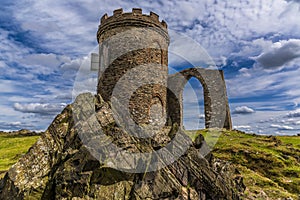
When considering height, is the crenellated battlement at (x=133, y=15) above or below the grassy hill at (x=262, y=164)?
above

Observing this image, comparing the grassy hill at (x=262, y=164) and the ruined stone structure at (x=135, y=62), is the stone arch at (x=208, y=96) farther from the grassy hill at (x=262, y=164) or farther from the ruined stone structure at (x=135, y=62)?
the ruined stone structure at (x=135, y=62)

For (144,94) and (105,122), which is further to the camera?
(144,94)

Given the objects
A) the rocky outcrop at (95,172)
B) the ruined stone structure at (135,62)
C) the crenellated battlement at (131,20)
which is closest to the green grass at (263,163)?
the rocky outcrop at (95,172)

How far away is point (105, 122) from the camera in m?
10.8

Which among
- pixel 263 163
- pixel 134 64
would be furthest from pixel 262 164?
pixel 134 64

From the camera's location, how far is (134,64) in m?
20.2

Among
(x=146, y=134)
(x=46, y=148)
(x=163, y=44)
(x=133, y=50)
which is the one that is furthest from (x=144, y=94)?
(x=46, y=148)

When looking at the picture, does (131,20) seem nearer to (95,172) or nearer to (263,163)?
(95,172)

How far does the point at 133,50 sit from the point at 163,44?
11.4 feet

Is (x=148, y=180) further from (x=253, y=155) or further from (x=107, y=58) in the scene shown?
(x=107, y=58)

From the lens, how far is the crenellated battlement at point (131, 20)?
20.5m

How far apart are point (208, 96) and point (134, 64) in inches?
455

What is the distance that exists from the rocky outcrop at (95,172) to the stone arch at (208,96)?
53.8 ft

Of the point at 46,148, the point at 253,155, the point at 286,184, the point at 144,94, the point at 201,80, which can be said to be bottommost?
the point at 286,184
